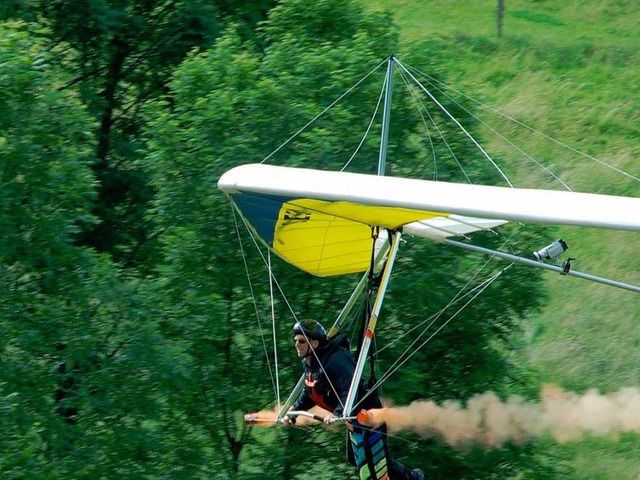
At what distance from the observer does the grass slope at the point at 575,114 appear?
2094cm

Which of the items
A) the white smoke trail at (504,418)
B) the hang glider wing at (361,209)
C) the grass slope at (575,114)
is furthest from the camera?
the grass slope at (575,114)

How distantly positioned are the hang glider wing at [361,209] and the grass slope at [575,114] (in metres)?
6.80

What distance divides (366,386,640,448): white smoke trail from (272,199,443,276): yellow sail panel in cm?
A: 245

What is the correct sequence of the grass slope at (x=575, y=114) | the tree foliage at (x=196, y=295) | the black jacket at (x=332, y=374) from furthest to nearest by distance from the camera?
the grass slope at (x=575, y=114), the tree foliage at (x=196, y=295), the black jacket at (x=332, y=374)

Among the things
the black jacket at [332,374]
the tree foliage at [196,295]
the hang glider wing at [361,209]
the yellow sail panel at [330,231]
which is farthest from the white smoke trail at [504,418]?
the black jacket at [332,374]

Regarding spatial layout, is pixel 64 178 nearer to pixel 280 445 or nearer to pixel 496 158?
pixel 280 445

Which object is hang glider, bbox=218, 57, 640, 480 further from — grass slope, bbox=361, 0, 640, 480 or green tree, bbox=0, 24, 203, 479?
grass slope, bbox=361, 0, 640, 480

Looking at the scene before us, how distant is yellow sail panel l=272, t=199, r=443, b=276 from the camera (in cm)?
1060

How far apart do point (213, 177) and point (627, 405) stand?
663 cm

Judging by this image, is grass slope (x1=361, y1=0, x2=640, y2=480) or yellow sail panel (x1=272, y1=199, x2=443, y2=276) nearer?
yellow sail panel (x1=272, y1=199, x2=443, y2=276)

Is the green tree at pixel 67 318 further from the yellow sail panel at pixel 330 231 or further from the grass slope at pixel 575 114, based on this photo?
the grass slope at pixel 575 114

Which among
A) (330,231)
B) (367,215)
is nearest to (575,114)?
(330,231)

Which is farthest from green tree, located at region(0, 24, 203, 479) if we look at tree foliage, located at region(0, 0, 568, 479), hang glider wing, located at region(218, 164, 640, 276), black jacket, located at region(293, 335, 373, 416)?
black jacket, located at region(293, 335, 373, 416)

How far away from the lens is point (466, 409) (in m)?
15.8
